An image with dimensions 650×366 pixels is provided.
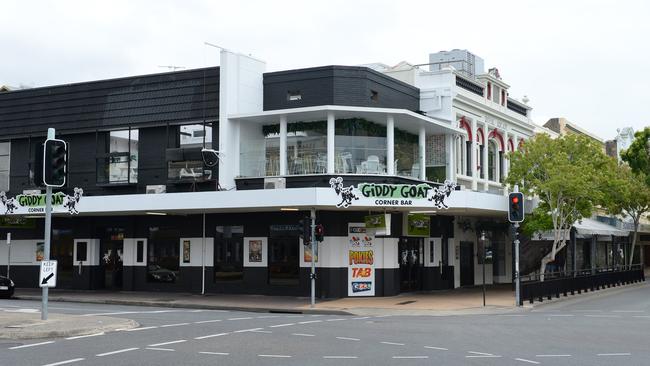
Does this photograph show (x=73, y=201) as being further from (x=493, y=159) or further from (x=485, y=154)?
(x=493, y=159)

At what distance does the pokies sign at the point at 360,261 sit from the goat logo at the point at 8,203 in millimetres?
14860

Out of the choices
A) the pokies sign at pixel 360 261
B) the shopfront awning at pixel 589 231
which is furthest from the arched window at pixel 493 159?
the pokies sign at pixel 360 261

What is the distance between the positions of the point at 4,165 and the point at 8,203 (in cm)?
442

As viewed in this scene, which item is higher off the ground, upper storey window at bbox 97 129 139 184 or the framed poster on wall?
upper storey window at bbox 97 129 139 184

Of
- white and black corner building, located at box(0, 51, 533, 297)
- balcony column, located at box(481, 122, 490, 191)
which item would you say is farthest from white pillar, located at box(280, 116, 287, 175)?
balcony column, located at box(481, 122, 490, 191)

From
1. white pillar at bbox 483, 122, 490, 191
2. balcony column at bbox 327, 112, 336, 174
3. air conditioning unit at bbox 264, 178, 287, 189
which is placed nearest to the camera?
air conditioning unit at bbox 264, 178, 287, 189

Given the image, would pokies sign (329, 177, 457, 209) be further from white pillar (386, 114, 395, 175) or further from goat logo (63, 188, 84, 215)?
goat logo (63, 188, 84, 215)

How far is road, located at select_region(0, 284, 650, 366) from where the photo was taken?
1354 centimetres

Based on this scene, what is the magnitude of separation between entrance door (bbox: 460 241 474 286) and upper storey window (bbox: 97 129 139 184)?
52.3 ft

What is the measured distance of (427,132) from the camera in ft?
114

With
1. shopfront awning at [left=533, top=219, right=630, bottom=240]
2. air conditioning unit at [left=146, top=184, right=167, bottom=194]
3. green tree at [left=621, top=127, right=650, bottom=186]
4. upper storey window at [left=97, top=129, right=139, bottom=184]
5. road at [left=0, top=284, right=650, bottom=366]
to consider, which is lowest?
road at [left=0, top=284, right=650, bottom=366]

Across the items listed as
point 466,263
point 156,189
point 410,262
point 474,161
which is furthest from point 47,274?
point 474,161

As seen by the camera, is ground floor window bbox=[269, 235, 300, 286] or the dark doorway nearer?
ground floor window bbox=[269, 235, 300, 286]

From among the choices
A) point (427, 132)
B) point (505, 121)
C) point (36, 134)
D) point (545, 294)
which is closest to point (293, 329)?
point (545, 294)
